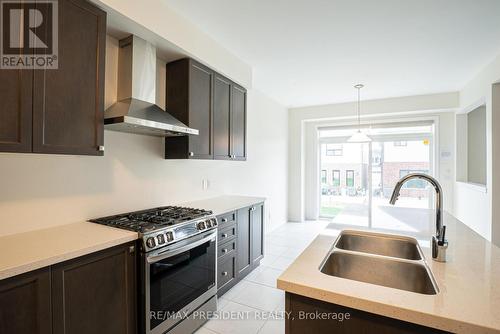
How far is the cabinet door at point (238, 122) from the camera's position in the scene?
3.18m

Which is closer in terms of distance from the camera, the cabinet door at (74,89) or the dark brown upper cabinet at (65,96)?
the dark brown upper cabinet at (65,96)

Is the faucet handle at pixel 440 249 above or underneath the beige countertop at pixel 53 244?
above

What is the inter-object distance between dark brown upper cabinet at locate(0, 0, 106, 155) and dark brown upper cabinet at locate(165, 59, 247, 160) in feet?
2.74

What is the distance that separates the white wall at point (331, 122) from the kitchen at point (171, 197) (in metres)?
A: 0.65

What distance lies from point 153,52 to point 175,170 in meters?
1.21

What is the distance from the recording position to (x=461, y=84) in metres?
4.20

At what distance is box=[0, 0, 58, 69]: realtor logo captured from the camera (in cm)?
132

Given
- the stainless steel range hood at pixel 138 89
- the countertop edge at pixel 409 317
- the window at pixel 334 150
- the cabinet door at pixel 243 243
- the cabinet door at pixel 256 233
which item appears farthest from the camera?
the window at pixel 334 150

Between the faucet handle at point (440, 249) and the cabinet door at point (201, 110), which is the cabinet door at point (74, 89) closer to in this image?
the cabinet door at point (201, 110)

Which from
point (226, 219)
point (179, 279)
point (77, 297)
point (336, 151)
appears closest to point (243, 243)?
point (226, 219)

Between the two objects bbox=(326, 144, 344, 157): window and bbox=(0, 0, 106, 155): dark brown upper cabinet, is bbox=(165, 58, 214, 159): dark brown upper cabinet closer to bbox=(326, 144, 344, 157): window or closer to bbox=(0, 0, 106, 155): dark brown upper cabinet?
bbox=(0, 0, 106, 155): dark brown upper cabinet

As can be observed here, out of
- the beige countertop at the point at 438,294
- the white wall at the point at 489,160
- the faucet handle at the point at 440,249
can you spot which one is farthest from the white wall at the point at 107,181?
the white wall at the point at 489,160

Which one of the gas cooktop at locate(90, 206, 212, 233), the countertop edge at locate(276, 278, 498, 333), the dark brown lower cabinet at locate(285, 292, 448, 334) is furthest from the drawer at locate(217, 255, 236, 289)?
the countertop edge at locate(276, 278, 498, 333)

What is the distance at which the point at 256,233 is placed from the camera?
3.24 m
